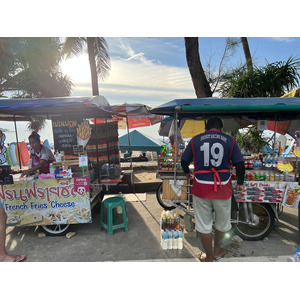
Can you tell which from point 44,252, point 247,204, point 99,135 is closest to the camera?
point 44,252

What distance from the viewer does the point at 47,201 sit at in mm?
3623

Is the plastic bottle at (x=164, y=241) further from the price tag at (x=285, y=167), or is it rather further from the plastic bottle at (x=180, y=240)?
the price tag at (x=285, y=167)

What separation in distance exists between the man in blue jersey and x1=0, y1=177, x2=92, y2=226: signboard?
6.89 feet

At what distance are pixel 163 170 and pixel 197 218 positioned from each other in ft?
4.49

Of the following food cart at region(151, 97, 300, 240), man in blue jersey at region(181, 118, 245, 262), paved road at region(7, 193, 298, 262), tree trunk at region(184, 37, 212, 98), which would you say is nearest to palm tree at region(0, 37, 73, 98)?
tree trunk at region(184, 37, 212, 98)

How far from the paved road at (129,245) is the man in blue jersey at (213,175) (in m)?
0.68

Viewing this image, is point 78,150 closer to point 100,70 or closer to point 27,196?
point 27,196

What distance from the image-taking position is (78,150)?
12.4 feet

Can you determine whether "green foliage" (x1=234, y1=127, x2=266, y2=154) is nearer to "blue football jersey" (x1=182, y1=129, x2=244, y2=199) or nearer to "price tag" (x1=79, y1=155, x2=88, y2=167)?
"blue football jersey" (x1=182, y1=129, x2=244, y2=199)

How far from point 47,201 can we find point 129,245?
1.75m

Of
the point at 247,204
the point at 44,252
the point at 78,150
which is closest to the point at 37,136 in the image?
the point at 78,150

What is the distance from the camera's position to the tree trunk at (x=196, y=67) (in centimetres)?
706

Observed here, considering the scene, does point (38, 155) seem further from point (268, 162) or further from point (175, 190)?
point (268, 162)

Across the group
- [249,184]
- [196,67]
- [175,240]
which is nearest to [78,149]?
[175,240]
